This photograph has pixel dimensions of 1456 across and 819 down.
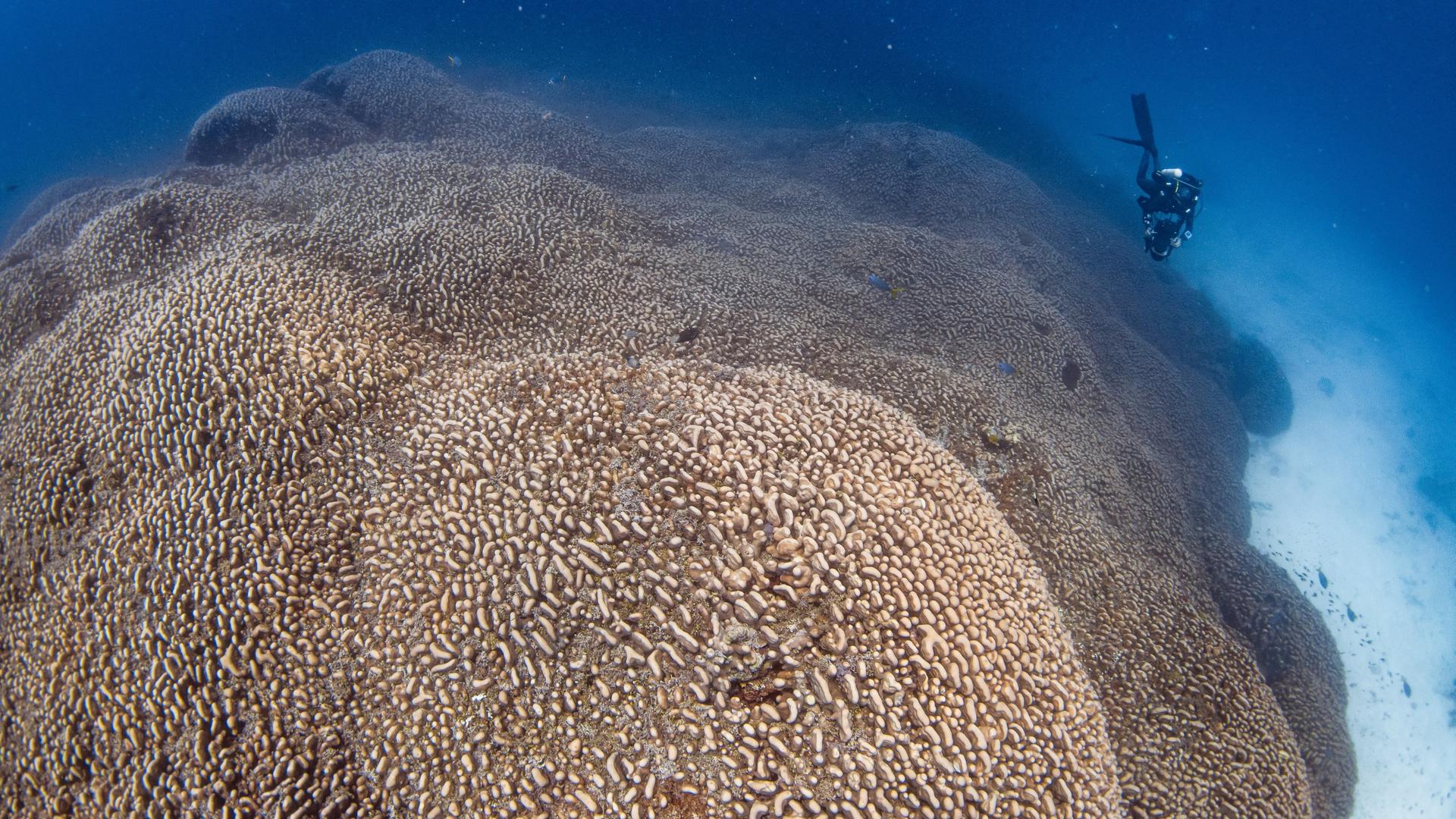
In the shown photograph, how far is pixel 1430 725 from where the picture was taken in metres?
12.2

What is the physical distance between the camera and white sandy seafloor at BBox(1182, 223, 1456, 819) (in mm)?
11703

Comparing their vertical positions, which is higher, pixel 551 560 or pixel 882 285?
pixel 551 560

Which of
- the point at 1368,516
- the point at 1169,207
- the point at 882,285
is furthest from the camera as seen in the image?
the point at 1368,516

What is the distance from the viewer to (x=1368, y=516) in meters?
16.8

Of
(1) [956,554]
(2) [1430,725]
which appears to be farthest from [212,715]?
A: (2) [1430,725]

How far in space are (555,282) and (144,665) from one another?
4566 millimetres

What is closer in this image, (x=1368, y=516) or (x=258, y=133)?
(x=258, y=133)

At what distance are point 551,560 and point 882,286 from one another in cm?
669

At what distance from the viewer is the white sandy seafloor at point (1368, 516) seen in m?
11.7

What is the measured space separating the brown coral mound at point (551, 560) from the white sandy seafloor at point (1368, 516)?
6471mm

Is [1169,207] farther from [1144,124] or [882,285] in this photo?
[882,285]

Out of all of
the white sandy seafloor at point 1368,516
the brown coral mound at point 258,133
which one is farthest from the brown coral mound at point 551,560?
the white sandy seafloor at point 1368,516

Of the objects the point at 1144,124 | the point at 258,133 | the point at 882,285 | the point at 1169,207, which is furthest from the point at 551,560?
the point at 1144,124

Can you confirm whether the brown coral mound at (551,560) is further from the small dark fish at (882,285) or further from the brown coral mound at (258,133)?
the brown coral mound at (258,133)
